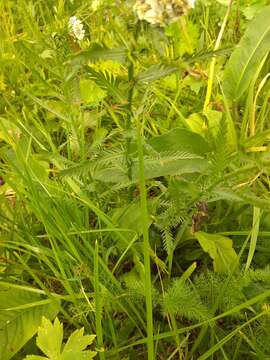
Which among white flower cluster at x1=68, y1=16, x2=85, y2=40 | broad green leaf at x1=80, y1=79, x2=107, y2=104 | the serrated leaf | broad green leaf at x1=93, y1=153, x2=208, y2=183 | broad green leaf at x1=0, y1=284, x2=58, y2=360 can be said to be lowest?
broad green leaf at x1=0, y1=284, x2=58, y2=360

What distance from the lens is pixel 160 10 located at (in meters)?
0.87

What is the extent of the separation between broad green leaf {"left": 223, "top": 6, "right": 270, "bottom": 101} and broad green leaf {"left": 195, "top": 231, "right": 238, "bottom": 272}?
0.51m

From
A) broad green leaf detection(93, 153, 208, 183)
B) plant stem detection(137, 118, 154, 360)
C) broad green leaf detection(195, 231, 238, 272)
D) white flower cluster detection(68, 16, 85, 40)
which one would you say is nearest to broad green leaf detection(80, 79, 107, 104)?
white flower cluster detection(68, 16, 85, 40)

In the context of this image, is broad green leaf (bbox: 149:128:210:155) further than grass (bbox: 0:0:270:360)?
Yes

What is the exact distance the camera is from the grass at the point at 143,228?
2.97 ft

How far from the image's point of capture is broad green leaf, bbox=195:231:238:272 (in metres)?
1.05

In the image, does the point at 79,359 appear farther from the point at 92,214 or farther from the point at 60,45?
the point at 60,45

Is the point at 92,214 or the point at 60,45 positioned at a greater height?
the point at 60,45

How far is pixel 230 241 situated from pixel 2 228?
51 cm

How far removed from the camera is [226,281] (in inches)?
36.6

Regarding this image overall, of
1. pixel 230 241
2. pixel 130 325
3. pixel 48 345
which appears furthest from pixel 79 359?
pixel 230 241

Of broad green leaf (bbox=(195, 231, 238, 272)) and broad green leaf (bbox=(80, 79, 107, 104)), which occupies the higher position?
broad green leaf (bbox=(80, 79, 107, 104))

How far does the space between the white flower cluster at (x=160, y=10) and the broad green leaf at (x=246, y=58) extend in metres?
0.60

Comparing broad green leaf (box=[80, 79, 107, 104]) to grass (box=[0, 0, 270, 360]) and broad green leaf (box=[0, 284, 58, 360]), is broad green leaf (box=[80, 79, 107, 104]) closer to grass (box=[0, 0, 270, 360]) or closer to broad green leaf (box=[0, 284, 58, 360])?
grass (box=[0, 0, 270, 360])
